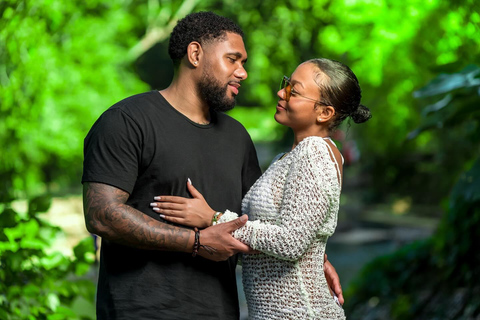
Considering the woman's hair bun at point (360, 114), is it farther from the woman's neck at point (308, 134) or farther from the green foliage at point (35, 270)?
the green foliage at point (35, 270)

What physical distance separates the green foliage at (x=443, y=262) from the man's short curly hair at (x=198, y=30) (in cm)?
192

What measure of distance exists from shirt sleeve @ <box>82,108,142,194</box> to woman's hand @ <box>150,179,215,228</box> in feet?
0.46

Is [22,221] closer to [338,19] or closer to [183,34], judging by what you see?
[183,34]

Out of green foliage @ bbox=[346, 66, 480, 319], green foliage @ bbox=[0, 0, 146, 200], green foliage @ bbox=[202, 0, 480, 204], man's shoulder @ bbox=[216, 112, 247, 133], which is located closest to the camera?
man's shoulder @ bbox=[216, 112, 247, 133]

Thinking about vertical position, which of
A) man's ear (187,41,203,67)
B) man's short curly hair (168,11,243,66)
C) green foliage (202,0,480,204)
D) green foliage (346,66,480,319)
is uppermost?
green foliage (202,0,480,204)

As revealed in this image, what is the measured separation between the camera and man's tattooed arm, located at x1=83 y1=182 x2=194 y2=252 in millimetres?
2404

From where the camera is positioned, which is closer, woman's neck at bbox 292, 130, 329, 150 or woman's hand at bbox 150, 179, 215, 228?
woman's hand at bbox 150, 179, 215, 228

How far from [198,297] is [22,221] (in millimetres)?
1211

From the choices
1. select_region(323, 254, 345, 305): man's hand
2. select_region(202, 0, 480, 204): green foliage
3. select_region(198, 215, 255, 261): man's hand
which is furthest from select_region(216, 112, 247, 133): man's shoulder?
select_region(202, 0, 480, 204): green foliage

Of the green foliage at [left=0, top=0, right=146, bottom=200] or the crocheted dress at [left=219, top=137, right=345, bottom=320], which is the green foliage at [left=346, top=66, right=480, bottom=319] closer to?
the crocheted dress at [left=219, top=137, right=345, bottom=320]

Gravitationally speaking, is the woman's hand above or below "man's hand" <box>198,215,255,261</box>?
above

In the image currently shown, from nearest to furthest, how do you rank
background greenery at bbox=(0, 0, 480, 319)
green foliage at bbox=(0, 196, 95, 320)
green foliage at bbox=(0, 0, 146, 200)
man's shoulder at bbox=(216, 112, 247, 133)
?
man's shoulder at bbox=(216, 112, 247, 133)
green foliage at bbox=(0, 196, 95, 320)
background greenery at bbox=(0, 0, 480, 319)
green foliage at bbox=(0, 0, 146, 200)

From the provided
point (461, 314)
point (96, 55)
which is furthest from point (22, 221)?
point (96, 55)

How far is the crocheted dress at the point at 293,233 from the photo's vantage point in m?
2.42
